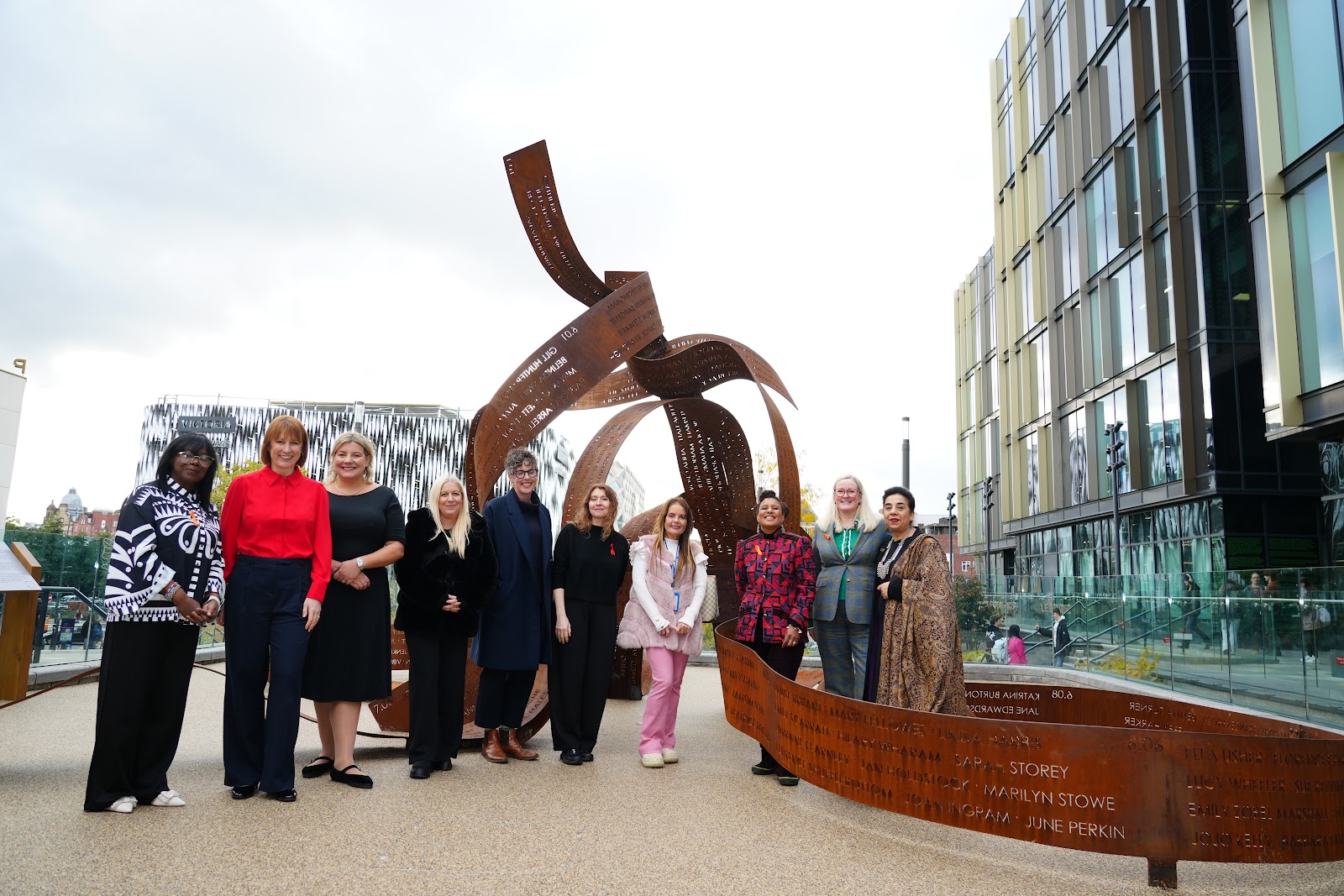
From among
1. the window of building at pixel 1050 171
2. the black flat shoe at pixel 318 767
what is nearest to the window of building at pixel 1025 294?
the window of building at pixel 1050 171

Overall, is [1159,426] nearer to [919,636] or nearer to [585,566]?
[919,636]

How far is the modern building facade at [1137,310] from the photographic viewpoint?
70.9ft

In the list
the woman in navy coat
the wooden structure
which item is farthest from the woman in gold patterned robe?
the wooden structure

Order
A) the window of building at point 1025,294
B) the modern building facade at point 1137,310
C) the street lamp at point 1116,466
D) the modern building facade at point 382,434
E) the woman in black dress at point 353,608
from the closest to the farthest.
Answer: the woman in black dress at point 353,608 → the modern building facade at point 1137,310 → the street lamp at point 1116,466 → the window of building at point 1025,294 → the modern building facade at point 382,434

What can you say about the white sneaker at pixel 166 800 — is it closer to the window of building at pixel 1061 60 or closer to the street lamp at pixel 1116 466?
the street lamp at pixel 1116 466

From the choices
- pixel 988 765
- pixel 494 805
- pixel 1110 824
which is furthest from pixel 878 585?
pixel 494 805

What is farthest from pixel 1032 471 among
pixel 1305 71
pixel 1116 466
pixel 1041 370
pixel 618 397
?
pixel 618 397

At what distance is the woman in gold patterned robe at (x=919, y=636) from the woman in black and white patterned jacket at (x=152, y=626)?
344 cm

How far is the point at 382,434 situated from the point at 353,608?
74.0 metres

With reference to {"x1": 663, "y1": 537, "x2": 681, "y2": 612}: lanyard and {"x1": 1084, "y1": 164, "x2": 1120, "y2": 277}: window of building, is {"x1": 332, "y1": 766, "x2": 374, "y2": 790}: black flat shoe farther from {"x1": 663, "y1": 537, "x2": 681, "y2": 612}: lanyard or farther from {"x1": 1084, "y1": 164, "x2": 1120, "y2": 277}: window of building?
{"x1": 1084, "y1": 164, "x2": 1120, "y2": 277}: window of building

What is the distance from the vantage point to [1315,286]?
13484 mm

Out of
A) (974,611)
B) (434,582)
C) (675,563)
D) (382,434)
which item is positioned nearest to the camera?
(434,582)

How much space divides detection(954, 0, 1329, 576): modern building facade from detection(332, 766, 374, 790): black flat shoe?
564 inches

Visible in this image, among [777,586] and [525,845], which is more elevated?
[777,586]
